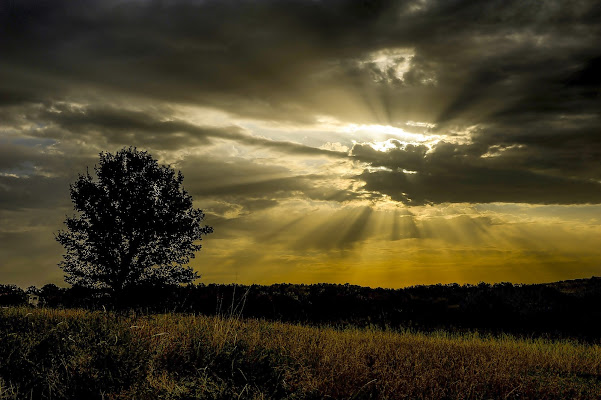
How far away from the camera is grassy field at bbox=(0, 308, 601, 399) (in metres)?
7.94

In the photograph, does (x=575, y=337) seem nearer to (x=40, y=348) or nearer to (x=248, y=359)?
(x=248, y=359)

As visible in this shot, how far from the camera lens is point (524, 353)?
12555 millimetres

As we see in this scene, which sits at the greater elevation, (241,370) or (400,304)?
(400,304)

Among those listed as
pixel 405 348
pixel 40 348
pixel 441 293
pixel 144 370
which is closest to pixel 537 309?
pixel 441 293

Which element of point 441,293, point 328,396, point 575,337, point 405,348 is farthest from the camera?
point 441,293

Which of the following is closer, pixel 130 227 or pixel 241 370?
pixel 241 370

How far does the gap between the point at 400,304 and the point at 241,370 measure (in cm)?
1434

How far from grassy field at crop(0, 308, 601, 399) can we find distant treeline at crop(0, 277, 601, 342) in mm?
7283

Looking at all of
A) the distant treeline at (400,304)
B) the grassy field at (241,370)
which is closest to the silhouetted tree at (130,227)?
the distant treeline at (400,304)

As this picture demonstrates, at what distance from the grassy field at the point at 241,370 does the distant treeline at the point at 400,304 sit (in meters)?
7.28

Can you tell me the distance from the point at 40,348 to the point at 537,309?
18152 mm

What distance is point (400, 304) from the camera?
70.3 feet

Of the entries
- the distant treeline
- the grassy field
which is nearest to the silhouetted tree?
the distant treeline

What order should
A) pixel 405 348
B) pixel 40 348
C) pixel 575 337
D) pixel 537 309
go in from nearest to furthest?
pixel 40 348
pixel 405 348
pixel 575 337
pixel 537 309
